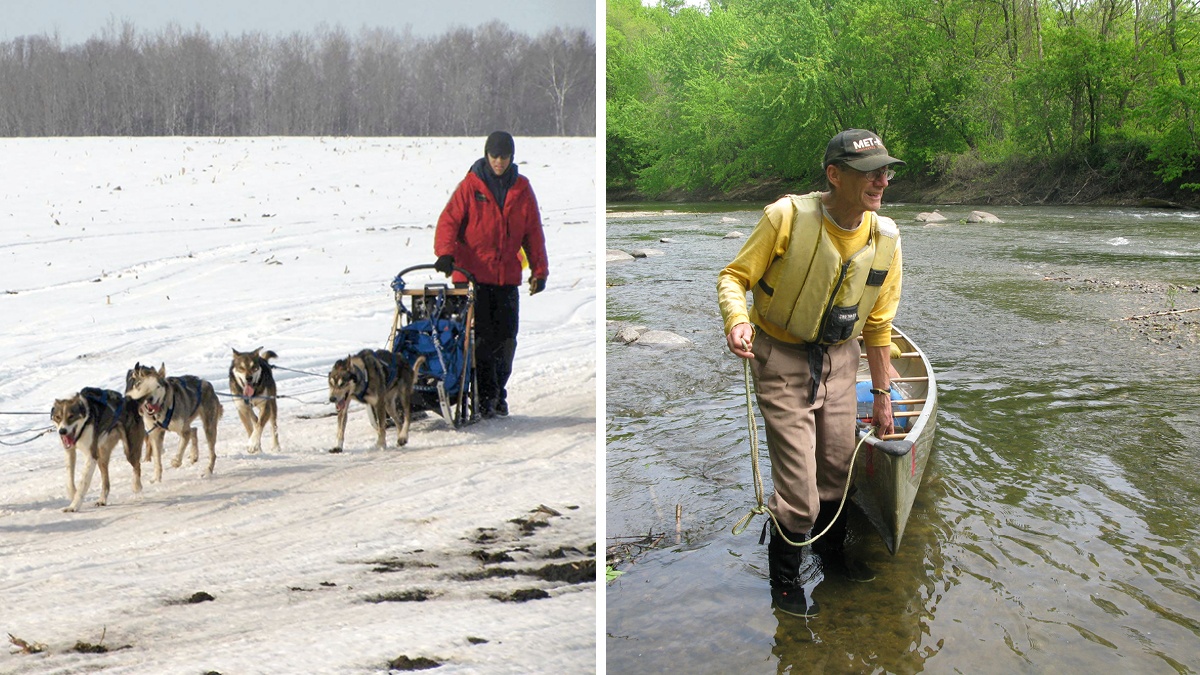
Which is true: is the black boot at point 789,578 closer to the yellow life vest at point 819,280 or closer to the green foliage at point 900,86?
the yellow life vest at point 819,280

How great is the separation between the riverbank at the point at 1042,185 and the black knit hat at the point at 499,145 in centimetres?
Result: 1615

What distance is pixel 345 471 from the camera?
3406 millimetres

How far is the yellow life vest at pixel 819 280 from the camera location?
2.44 meters

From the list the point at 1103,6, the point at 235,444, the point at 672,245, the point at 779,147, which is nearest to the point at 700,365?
the point at 235,444

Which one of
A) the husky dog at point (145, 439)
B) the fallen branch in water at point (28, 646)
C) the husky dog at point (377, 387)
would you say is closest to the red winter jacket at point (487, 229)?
the husky dog at point (377, 387)

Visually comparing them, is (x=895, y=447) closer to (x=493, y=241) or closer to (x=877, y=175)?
(x=877, y=175)

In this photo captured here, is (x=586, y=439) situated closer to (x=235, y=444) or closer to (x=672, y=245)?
(x=235, y=444)

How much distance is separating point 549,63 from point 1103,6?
2275 cm

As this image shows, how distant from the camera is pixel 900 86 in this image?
82.4 ft

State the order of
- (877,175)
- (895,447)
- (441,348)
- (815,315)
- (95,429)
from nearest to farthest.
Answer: (877,175), (815,315), (95,429), (895,447), (441,348)

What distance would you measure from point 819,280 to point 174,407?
6.10 ft


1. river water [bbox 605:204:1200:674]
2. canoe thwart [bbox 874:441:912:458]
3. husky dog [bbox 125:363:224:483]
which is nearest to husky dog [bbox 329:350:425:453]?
husky dog [bbox 125:363:224:483]

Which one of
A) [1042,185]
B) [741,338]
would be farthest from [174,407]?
[1042,185]

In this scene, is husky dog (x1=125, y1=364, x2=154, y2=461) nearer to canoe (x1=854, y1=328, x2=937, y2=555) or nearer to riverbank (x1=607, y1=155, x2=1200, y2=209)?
canoe (x1=854, y1=328, x2=937, y2=555)
